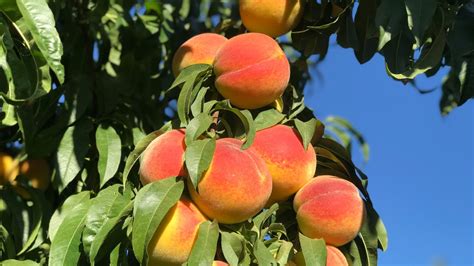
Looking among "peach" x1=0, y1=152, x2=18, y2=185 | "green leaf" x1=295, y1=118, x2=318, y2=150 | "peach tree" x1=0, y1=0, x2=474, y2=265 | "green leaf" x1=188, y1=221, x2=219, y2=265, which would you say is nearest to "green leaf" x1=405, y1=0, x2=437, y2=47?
"peach tree" x1=0, y1=0, x2=474, y2=265

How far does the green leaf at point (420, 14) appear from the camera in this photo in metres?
1.07

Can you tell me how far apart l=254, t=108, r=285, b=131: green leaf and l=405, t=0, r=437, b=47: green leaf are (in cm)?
25

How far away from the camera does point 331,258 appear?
1084mm

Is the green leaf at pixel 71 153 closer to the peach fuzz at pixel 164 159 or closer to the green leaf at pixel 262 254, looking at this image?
the peach fuzz at pixel 164 159

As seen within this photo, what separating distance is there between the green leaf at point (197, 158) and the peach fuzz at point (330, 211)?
0.20m

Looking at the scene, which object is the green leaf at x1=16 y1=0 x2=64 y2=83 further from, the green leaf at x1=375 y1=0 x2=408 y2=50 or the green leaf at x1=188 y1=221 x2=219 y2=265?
the green leaf at x1=375 y1=0 x2=408 y2=50

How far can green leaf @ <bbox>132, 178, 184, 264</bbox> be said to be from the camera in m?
0.95

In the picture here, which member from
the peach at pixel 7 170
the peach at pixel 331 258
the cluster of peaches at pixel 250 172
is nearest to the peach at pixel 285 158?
the cluster of peaches at pixel 250 172

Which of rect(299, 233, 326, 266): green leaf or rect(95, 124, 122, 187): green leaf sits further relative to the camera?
rect(95, 124, 122, 187): green leaf

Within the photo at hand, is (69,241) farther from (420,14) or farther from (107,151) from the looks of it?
(420,14)

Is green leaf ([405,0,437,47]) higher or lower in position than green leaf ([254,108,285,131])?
higher

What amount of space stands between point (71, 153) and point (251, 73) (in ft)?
1.56

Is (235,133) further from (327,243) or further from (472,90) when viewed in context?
(472,90)

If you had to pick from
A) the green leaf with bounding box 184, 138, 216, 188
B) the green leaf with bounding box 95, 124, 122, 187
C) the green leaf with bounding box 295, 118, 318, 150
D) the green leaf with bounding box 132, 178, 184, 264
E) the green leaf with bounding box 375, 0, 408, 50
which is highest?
the green leaf with bounding box 375, 0, 408, 50
